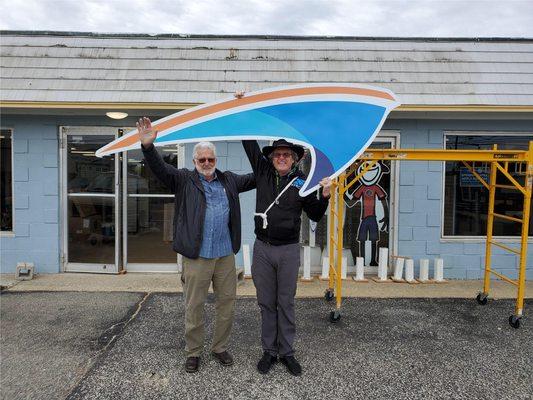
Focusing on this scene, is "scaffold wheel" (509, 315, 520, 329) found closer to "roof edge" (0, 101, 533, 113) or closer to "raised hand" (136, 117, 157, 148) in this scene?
"roof edge" (0, 101, 533, 113)

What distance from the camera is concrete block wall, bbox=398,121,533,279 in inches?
231

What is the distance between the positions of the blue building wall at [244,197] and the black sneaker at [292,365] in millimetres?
2816

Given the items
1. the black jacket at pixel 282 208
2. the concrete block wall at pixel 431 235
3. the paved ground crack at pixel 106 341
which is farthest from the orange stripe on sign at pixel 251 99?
the concrete block wall at pixel 431 235

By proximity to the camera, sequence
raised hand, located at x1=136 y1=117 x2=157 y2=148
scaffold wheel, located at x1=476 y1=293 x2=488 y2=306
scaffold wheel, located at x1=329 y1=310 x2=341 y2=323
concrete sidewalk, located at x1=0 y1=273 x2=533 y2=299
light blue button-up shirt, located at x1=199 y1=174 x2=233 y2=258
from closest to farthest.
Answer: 1. raised hand, located at x1=136 y1=117 x2=157 y2=148
2. light blue button-up shirt, located at x1=199 y1=174 x2=233 y2=258
3. scaffold wheel, located at x1=329 y1=310 x2=341 y2=323
4. scaffold wheel, located at x1=476 y1=293 x2=488 y2=306
5. concrete sidewalk, located at x1=0 y1=273 x2=533 y2=299

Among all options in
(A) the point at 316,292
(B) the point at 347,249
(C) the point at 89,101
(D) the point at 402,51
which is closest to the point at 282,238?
(A) the point at 316,292

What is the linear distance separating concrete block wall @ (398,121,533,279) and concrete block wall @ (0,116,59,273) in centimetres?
537

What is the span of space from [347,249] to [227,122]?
375 cm

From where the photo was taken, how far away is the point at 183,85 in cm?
555

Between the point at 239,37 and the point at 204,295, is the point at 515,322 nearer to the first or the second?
the point at 204,295

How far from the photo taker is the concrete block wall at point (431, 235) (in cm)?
586

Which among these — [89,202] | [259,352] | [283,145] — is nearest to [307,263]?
[259,352]

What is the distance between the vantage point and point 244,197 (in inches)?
229

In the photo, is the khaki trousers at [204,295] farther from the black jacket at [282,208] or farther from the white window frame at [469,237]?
the white window frame at [469,237]

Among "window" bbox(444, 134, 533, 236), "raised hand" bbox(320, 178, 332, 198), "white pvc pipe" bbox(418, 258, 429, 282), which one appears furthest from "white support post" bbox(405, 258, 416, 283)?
"raised hand" bbox(320, 178, 332, 198)
